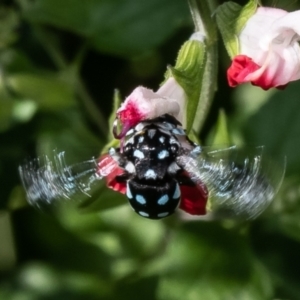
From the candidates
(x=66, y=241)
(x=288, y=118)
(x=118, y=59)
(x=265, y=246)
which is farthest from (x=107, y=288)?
(x=118, y=59)

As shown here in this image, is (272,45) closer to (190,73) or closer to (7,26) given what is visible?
(190,73)

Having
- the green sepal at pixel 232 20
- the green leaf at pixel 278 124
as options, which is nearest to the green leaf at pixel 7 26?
the green leaf at pixel 278 124

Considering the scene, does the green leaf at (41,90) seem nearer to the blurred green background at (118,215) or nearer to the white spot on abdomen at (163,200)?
the blurred green background at (118,215)

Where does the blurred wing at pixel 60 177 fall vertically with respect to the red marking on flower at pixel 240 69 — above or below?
A: below

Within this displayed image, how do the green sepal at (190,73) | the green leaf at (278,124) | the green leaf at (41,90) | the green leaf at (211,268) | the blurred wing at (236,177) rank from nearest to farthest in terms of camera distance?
the blurred wing at (236,177)
the green sepal at (190,73)
the green leaf at (211,268)
the green leaf at (278,124)
the green leaf at (41,90)

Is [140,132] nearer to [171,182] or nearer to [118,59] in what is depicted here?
[171,182]

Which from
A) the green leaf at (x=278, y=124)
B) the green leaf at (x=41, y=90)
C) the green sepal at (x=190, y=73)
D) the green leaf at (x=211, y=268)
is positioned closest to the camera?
the green sepal at (x=190, y=73)

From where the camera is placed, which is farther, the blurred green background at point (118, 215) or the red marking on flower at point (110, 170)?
the blurred green background at point (118, 215)
